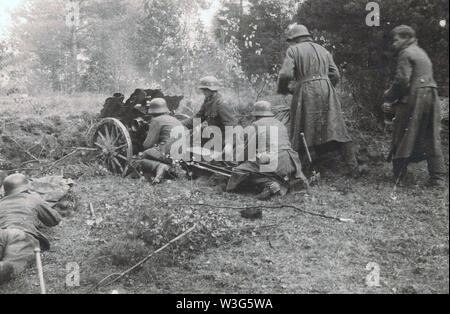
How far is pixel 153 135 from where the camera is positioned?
827 centimetres

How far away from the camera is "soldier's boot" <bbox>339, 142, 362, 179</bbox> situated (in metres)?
7.21

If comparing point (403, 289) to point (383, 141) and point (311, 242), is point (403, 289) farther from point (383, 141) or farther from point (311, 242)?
point (383, 141)

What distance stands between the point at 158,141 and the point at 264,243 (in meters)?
3.64

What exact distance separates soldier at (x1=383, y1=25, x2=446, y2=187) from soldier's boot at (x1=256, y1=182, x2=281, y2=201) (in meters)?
1.58

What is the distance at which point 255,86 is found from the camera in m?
12.2

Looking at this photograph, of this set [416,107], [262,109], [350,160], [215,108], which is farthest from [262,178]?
[416,107]

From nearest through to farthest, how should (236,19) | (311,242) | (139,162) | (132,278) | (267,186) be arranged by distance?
(132,278) → (311,242) → (267,186) → (139,162) → (236,19)

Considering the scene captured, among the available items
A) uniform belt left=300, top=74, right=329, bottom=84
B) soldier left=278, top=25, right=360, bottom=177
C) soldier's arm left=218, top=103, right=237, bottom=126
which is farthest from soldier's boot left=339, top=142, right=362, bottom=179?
soldier's arm left=218, top=103, right=237, bottom=126

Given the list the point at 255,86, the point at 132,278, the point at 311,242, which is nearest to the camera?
the point at 132,278

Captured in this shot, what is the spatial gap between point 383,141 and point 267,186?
2697 mm

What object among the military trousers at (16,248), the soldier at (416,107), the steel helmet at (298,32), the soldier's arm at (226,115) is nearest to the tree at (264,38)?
the soldier's arm at (226,115)

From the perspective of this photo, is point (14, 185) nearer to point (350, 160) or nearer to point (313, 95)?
point (313, 95)

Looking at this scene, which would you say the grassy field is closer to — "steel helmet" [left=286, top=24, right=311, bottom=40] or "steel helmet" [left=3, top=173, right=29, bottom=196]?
"steel helmet" [left=3, top=173, right=29, bottom=196]

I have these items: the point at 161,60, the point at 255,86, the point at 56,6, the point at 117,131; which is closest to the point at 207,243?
the point at 117,131
